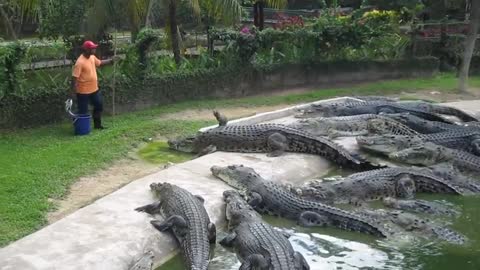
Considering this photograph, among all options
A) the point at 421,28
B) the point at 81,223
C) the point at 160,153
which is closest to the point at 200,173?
the point at 160,153

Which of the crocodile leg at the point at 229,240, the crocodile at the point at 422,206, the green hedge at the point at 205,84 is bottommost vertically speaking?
the crocodile at the point at 422,206

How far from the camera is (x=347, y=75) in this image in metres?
16.6

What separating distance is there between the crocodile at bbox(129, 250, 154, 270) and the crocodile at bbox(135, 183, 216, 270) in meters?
0.36

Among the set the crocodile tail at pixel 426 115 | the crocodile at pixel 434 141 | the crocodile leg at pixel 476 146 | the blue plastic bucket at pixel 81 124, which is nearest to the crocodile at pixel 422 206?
the crocodile at pixel 434 141

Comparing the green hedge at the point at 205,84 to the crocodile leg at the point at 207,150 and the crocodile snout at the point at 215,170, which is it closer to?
the crocodile leg at the point at 207,150

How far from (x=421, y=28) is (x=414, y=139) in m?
10.7

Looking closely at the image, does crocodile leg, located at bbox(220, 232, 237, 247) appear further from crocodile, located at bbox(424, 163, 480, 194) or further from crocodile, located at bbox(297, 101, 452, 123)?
crocodile, located at bbox(297, 101, 452, 123)

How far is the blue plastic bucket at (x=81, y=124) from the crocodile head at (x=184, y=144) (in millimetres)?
1577

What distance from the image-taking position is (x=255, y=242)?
563 cm

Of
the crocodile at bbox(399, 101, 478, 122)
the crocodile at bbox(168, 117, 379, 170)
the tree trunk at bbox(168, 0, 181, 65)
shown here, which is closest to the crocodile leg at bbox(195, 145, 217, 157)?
the crocodile at bbox(168, 117, 379, 170)

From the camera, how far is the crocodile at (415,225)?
633 centimetres

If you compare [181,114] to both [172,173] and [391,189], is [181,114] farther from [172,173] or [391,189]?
[391,189]

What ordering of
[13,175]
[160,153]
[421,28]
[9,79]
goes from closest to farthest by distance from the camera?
[13,175] < [160,153] < [9,79] < [421,28]

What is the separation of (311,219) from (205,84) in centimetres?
798
